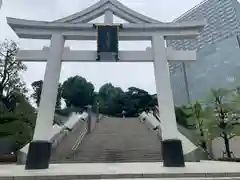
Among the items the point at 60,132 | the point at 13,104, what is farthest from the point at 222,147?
the point at 13,104

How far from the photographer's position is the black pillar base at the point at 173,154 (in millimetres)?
8086

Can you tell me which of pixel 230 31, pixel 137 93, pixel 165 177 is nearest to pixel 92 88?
pixel 137 93

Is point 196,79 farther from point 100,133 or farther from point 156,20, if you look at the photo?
point 156,20

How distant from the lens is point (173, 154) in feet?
26.6

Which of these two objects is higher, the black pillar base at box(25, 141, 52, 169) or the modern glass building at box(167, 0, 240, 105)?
the modern glass building at box(167, 0, 240, 105)

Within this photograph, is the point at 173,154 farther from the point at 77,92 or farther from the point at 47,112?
the point at 77,92

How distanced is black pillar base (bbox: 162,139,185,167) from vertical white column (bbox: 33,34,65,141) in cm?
422

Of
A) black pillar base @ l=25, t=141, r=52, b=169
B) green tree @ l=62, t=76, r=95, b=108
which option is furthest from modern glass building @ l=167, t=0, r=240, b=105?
black pillar base @ l=25, t=141, r=52, b=169

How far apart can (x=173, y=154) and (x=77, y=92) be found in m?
35.7

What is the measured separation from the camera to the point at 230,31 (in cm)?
2825

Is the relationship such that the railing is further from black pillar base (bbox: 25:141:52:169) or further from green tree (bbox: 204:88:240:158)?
green tree (bbox: 204:88:240:158)

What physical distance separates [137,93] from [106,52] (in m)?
32.1

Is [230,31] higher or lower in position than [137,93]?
higher

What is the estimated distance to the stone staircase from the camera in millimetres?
11094
